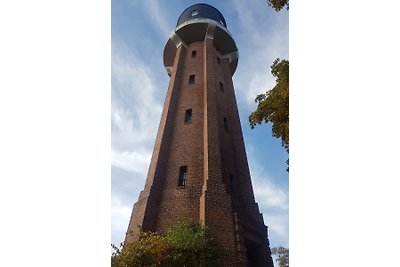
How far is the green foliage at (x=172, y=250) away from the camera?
1112 cm

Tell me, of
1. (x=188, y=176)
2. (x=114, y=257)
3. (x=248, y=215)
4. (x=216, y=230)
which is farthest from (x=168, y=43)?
(x=114, y=257)

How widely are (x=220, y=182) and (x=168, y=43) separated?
45.8 feet

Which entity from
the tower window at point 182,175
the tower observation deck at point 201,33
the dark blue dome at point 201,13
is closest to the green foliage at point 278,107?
the tower window at point 182,175

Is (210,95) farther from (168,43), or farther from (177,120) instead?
(168,43)

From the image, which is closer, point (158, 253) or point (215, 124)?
point (158, 253)

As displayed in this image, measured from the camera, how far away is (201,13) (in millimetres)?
26531

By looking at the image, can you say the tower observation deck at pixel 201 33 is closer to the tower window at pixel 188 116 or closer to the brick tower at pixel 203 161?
the brick tower at pixel 203 161

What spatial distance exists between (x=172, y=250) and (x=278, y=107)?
18.5 feet

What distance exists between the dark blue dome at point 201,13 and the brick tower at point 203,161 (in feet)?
2.60

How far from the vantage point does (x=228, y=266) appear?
12742mm

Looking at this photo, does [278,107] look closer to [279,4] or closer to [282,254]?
[279,4]

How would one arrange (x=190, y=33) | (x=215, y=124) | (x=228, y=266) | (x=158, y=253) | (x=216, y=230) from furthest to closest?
(x=190, y=33)
(x=215, y=124)
(x=216, y=230)
(x=228, y=266)
(x=158, y=253)

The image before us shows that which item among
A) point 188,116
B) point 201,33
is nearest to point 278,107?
point 188,116

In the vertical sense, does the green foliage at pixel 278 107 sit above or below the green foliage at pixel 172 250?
above
